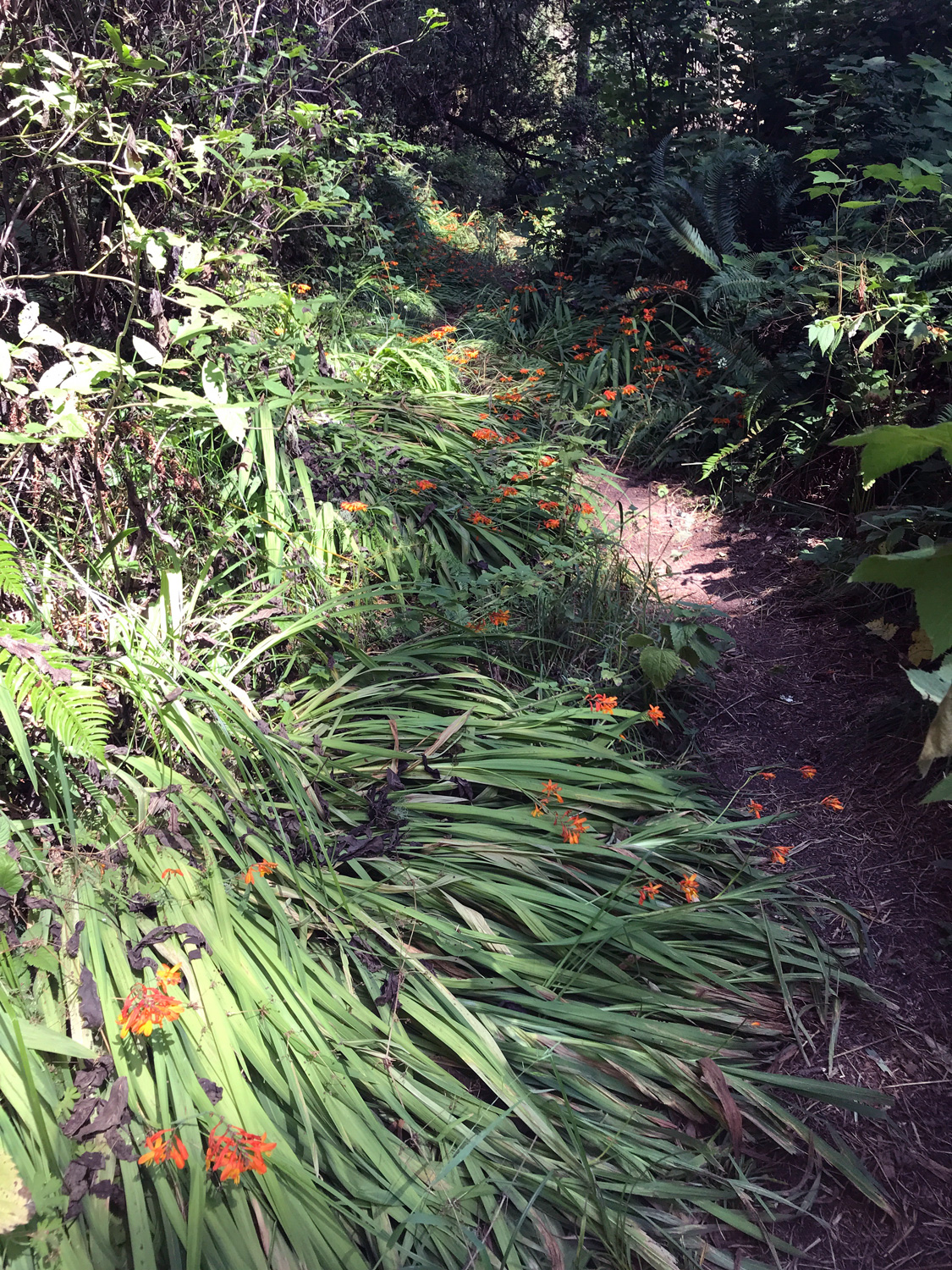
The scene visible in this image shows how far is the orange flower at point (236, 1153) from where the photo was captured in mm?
1231

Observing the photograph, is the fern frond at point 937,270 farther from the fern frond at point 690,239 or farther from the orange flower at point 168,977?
the orange flower at point 168,977

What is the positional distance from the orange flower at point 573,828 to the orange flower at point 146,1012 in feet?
2.82

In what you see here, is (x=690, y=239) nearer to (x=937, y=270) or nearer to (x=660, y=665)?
(x=937, y=270)

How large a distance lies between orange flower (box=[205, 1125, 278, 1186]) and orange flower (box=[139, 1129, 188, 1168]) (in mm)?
40

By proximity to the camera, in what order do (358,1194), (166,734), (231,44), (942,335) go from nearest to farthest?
1. (358,1194)
2. (166,734)
3. (942,335)
4. (231,44)

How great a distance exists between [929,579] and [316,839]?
136 cm

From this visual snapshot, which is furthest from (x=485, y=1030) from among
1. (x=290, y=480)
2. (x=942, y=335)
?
(x=942, y=335)

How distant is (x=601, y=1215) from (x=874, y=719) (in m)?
1.58

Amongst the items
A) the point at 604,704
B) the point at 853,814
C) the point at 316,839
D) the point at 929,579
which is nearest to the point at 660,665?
the point at 604,704

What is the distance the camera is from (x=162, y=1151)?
127 cm

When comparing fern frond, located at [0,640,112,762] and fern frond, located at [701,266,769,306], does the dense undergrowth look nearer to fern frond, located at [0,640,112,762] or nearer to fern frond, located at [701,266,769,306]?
fern frond, located at [0,640,112,762]

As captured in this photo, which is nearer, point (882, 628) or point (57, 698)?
point (57, 698)

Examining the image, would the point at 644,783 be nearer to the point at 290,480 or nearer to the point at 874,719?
the point at 874,719

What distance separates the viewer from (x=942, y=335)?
9.63 ft
